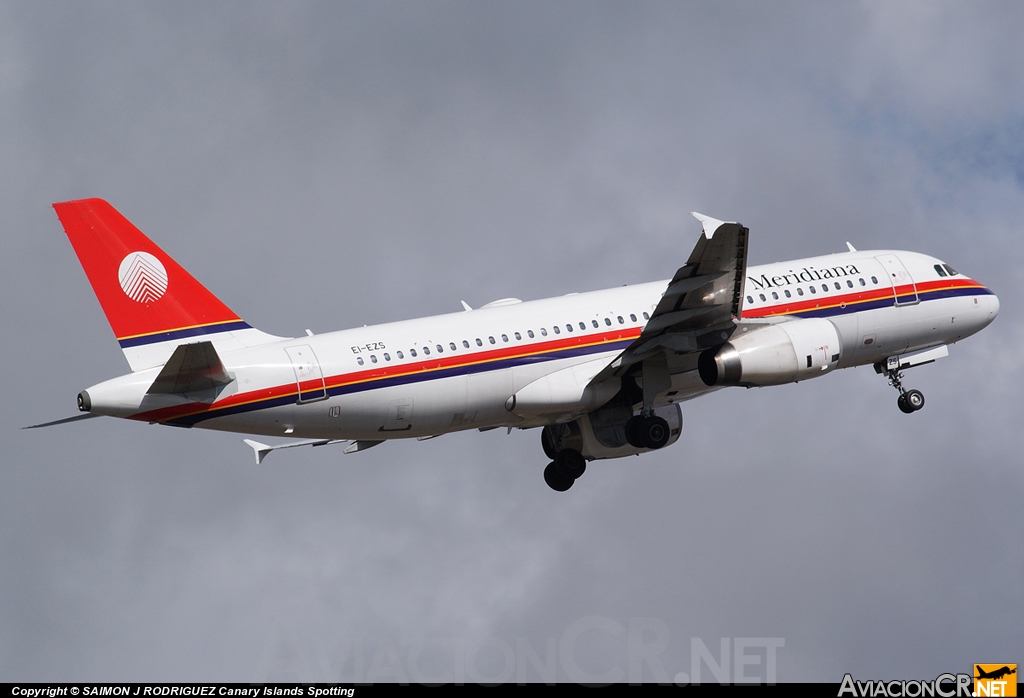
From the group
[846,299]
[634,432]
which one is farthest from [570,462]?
[846,299]

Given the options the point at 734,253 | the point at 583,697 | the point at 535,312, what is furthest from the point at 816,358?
the point at 583,697

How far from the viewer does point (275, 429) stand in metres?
36.1

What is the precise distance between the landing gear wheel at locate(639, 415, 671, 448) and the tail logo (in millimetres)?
13710

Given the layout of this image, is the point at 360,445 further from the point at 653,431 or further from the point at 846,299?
the point at 846,299

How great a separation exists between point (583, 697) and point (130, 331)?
14.1 meters

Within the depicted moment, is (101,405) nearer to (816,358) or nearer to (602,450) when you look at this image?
(602,450)

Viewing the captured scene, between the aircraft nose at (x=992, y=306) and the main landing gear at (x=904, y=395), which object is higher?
the aircraft nose at (x=992, y=306)

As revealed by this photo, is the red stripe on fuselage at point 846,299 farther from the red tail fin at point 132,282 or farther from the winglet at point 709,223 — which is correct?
the red tail fin at point 132,282

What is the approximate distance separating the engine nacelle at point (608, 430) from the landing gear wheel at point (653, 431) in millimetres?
1169

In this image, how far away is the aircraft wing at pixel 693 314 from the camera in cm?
3666

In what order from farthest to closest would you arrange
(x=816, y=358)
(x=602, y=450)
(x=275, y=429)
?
1. (x=602, y=450)
2. (x=816, y=358)
3. (x=275, y=429)

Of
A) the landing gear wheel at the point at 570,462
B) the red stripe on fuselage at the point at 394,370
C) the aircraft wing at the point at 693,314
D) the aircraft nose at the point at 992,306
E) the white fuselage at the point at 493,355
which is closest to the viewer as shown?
the red stripe on fuselage at the point at 394,370

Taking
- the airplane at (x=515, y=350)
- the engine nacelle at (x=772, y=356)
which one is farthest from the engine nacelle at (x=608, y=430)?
the engine nacelle at (x=772, y=356)

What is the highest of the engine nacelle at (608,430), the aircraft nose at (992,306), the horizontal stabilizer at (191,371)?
the aircraft nose at (992,306)
